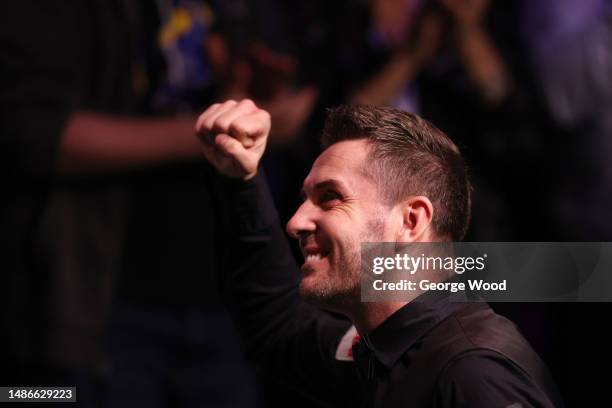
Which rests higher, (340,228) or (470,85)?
(470,85)

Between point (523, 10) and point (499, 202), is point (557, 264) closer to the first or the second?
point (499, 202)

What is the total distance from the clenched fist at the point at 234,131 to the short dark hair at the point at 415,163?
0.46 ft

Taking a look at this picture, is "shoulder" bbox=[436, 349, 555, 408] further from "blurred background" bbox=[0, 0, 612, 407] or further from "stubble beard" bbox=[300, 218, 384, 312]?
"blurred background" bbox=[0, 0, 612, 407]

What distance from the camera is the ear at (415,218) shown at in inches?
44.2

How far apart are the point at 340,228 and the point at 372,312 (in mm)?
125

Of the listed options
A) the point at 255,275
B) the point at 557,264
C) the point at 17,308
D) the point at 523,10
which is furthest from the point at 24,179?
the point at 523,10

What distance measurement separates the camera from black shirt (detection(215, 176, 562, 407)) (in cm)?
103

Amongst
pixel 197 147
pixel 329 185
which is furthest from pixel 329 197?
pixel 197 147

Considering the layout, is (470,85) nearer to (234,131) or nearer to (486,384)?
(234,131)

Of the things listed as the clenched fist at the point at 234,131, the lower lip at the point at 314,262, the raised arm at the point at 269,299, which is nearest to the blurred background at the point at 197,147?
the raised arm at the point at 269,299

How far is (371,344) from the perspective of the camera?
1.16 m

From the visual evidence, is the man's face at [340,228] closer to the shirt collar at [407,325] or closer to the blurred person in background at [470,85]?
the shirt collar at [407,325]

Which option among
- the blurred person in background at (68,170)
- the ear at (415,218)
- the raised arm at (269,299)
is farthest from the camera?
the blurred person in background at (68,170)

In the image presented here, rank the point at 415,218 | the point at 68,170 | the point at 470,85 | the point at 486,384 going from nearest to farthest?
the point at 486,384 < the point at 415,218 < the point at 68,170 < the point at 470,85
